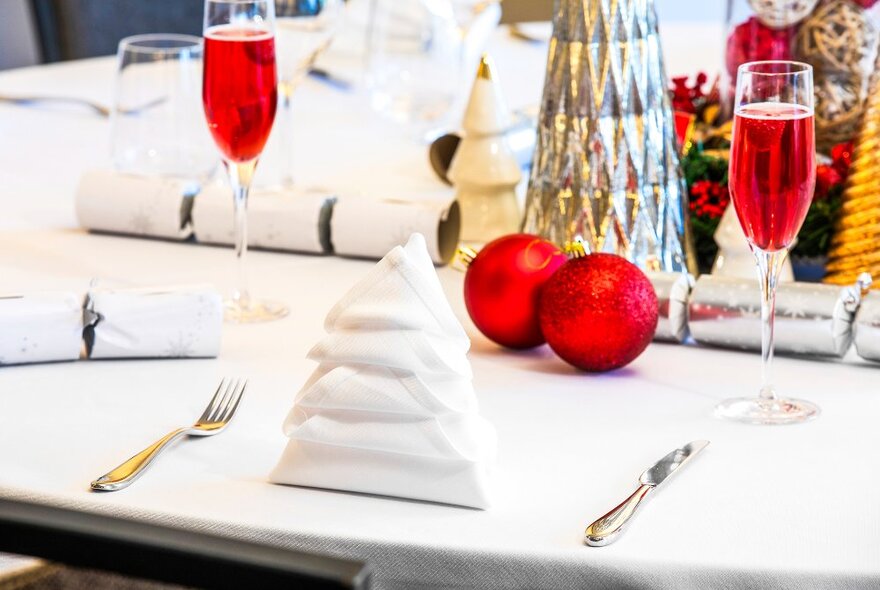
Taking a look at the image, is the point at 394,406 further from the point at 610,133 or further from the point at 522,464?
the point at 610,133

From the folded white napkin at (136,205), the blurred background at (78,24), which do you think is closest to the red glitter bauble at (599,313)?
the folded white napkin at (136,205)

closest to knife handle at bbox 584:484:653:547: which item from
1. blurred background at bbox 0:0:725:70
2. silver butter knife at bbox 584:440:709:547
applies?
silver butter knife at bbox 584:440:709:547

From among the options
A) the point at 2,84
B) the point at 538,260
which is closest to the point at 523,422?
the point at 538,260

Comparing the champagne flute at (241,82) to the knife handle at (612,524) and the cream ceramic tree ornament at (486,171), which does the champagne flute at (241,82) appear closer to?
the cream ceramic tree ornament at (486,171)

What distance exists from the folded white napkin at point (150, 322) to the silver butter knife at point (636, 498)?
0.40m

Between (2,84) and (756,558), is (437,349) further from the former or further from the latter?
(2,84)

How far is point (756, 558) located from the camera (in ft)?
2.26

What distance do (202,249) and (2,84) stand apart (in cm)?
88

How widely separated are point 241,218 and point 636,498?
1.79 ft

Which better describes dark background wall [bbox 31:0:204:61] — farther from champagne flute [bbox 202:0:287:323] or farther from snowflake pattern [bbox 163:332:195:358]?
snowflake pattern [bbox 163:332:195:358]

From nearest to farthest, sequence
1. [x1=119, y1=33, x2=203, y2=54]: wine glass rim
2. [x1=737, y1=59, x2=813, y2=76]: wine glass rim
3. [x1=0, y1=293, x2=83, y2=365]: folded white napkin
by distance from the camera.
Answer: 1. [x1=737, y1=59, x2=813, y2=76]: wine glass rim
2. [x1=0, y1=293, x2=83, y2=365]: folded white napkin
3. [x1=119, y1=33, x2=203, y2=54]: wine glass rim

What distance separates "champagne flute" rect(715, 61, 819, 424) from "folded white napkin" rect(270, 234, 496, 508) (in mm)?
248

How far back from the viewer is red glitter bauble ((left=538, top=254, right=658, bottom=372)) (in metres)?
0.96

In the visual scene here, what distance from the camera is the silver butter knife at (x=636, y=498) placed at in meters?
0.71
